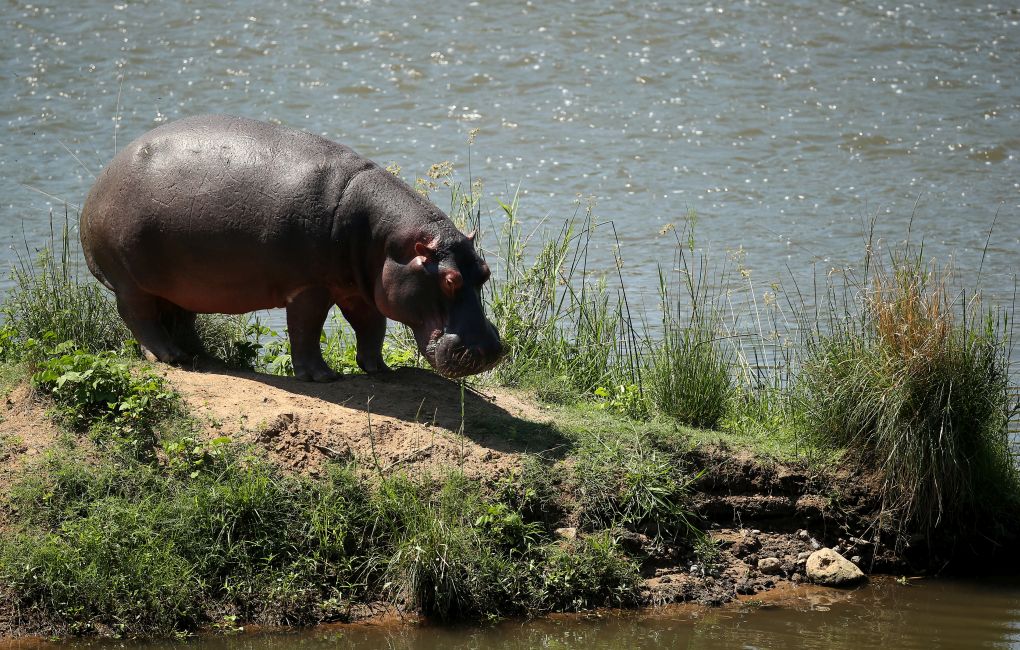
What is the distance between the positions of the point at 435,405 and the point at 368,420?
1.94 ft

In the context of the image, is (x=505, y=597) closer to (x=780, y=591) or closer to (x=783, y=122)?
(x=780, y=591)

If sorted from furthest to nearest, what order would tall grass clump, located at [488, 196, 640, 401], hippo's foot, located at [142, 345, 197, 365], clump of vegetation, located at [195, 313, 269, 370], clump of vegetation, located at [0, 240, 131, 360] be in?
1. tall grass clump, located at [488, 196, 640, 401]
2. clump of vegetation, located at [195, 313, 269, 370]
3. clump of vegetation, located at [0, 240, 131, 360]
4. hippo's foot, located at [142, 345, 197, 365]

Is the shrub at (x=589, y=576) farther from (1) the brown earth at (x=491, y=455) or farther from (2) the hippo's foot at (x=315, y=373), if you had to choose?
(2) the hippo's foot at (x=315, y=373)

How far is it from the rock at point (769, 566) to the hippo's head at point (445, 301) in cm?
185

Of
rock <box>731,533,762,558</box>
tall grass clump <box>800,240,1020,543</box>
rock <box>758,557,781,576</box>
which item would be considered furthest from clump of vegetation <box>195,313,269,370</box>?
tall grass clump <box>800,240,1020,543</box>

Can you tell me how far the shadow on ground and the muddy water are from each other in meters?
1.13

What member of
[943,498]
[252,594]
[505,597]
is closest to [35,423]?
[252,594]

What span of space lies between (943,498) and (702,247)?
19.7 ft

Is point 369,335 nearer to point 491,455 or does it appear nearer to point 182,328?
point 182,328

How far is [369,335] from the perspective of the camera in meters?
7.91

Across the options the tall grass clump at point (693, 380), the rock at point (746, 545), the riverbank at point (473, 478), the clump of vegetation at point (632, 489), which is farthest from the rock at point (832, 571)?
the tall grass clump at point (693, 380)

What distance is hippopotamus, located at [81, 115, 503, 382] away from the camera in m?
7.13

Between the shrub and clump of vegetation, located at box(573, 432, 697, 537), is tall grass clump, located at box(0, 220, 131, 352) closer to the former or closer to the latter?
clump of vegetation, located at box(573, 432, 697, 537)

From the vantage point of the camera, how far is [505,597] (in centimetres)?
640
